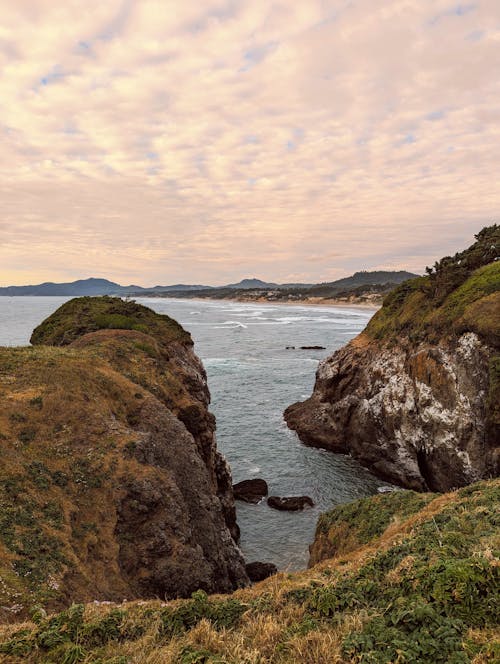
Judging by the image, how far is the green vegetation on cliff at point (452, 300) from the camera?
29672mm

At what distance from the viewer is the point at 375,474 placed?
116 feet

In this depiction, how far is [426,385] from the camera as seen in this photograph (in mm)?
31406

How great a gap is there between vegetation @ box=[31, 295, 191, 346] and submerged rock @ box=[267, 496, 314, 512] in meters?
18.8

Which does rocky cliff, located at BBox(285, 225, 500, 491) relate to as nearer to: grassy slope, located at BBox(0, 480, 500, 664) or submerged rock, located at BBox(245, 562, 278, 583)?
submerged rock, located at BBox(245, 562, 278, 583)

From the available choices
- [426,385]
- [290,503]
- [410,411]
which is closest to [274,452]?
[290,503]

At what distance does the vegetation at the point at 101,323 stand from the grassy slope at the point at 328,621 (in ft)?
101

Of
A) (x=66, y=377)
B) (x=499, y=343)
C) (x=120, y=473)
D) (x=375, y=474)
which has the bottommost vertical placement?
(x=375, y=474)

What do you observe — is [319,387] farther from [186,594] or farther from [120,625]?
[120,625]

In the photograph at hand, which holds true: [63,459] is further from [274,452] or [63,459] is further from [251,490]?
[274,452]

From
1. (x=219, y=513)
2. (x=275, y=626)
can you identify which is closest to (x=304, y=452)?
(x=219, y=513)

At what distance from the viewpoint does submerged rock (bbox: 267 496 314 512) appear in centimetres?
2959

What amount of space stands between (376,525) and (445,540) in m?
7.98

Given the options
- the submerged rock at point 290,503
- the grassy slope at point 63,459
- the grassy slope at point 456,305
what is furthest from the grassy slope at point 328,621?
the grassy slope at point 456,305

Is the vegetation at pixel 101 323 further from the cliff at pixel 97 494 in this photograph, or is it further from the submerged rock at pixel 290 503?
the submerged rock at pixel 290 503
